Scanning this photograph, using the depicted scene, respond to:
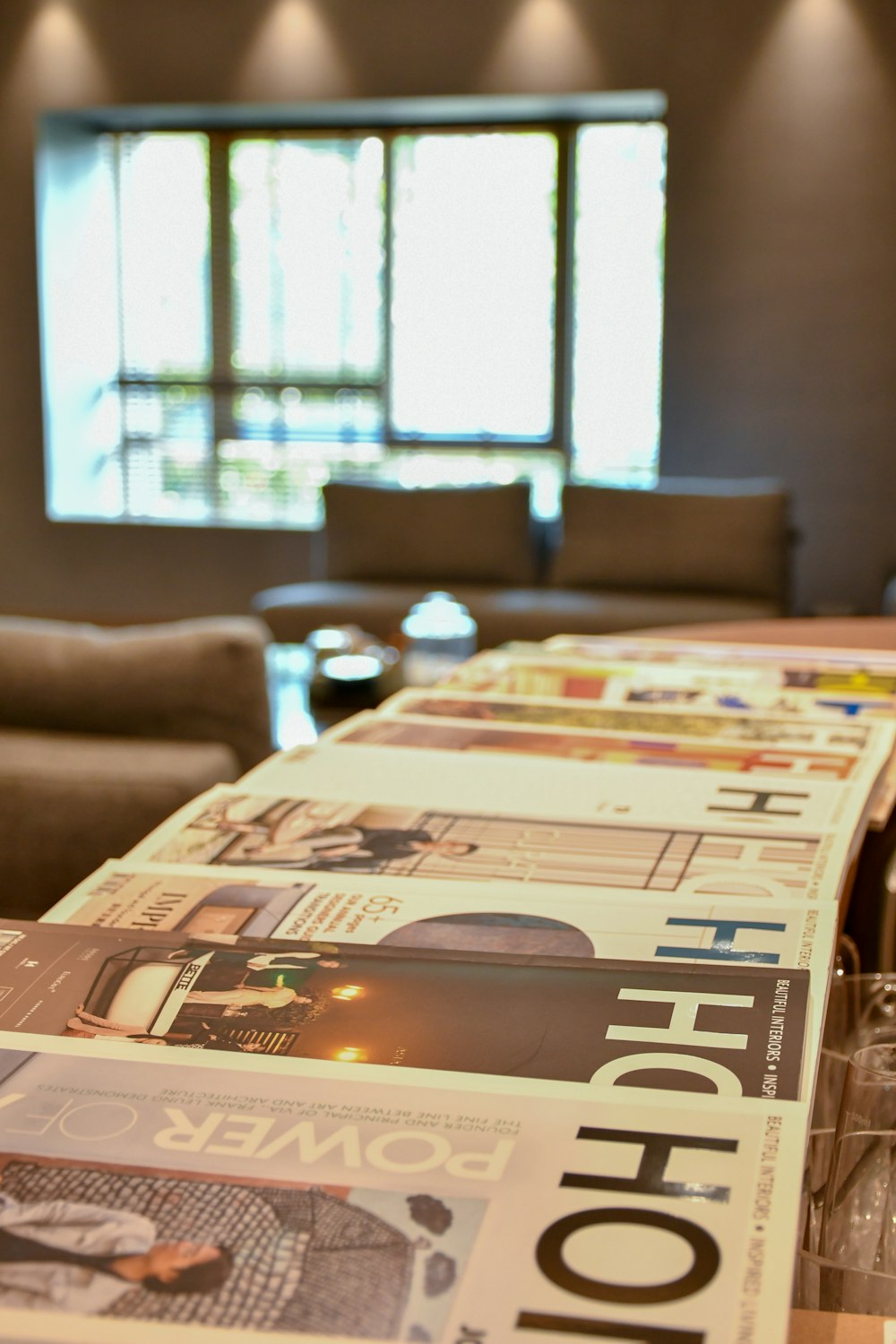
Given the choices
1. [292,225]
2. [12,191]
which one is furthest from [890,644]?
[12,191]

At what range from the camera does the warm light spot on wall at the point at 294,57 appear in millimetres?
5770

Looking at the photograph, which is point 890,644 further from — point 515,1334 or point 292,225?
point 292,225

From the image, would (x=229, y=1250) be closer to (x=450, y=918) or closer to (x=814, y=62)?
(x=450, y=918)

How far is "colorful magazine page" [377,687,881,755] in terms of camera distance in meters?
1.14

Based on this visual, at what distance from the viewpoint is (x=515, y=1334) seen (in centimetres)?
→ 40

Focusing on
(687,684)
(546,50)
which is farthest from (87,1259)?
(546,50)

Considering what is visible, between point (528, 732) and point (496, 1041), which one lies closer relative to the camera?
point (496, 1041)

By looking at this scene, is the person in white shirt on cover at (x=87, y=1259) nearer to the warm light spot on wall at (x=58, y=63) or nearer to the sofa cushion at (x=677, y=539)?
the sofa cushion at (x=677, y=539)

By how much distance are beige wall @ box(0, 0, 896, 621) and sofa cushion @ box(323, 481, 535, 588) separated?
2.58 feet

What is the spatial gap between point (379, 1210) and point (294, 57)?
6061mm

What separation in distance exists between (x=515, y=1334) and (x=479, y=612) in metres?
4.37

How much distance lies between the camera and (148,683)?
2408 mm

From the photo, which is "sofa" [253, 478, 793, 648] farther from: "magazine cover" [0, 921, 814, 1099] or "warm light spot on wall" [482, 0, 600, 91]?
"magazine cover" [0, 921, 814, 1099]

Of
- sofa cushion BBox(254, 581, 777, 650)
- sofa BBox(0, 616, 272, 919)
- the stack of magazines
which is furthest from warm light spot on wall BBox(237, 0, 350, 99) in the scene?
the stack of magazines
